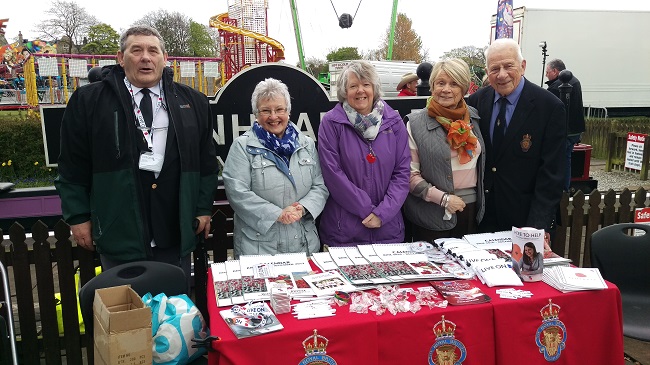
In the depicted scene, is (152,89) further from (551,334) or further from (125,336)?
(551,334)

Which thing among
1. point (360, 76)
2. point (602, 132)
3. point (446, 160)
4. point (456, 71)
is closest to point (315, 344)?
point (446, 160)

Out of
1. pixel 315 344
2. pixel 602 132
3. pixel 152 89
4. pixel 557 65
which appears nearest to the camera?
pixel 315 344

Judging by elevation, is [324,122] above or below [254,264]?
above

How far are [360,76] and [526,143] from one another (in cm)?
113

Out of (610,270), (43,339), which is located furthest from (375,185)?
(43,339)

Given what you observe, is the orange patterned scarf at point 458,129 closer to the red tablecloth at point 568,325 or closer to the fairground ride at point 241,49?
the red tablecloth at point 568,325

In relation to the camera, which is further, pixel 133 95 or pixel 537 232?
pixel 133 95

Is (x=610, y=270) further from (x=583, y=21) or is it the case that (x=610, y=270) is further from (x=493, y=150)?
(x=583, y=21)

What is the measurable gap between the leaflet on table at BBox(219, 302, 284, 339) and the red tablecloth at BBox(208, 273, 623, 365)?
3cm

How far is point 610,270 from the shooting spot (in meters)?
3.18

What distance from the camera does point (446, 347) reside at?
6.86ft

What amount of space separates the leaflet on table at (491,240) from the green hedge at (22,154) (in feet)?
27.4

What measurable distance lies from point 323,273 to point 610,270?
2.02 metres

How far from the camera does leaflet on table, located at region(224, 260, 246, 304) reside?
84.8 inches
